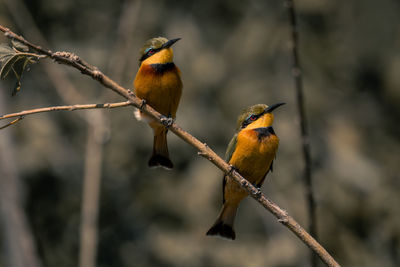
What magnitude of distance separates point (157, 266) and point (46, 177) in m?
1.65

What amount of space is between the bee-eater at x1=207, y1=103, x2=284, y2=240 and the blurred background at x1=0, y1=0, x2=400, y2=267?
9.32ft

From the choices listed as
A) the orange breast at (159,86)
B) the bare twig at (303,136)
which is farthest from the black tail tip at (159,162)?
the bare twig at (303,136)

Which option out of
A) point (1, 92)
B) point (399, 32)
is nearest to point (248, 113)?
point (1, 92)

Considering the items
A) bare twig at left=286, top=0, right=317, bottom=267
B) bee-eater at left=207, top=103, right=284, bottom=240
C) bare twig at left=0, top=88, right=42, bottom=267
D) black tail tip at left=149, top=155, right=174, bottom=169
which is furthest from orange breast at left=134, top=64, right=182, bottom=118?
bare twig at left=0, top=88, right=42, bottom=267

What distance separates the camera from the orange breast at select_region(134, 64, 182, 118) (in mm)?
2920

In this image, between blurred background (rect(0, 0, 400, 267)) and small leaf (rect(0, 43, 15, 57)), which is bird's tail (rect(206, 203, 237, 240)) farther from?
blurred background (rect(0, 0, 400, 267))

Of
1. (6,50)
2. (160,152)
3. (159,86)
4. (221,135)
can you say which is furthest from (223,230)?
(221,135)

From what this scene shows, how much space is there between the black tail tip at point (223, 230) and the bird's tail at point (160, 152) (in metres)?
0.52

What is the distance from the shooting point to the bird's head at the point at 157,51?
294 cm

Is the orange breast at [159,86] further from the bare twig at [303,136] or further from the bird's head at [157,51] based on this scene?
the bare twig at [303,136]

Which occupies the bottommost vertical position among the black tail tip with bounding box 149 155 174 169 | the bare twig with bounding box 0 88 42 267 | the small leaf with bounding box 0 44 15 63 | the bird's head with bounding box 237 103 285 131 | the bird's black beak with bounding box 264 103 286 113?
the bare twig with bounding box 0 88 42 267

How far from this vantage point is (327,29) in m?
7.57

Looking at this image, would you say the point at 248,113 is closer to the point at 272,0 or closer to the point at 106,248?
the point at 106,248

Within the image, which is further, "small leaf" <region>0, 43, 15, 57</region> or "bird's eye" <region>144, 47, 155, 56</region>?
"bird's eye" <region>144, 47, 155, 56</region>
